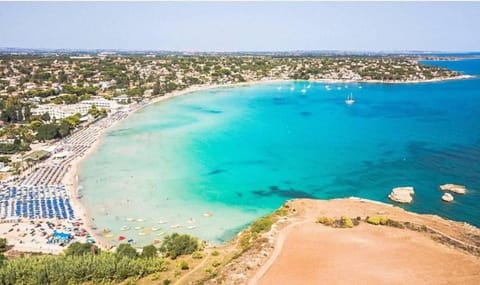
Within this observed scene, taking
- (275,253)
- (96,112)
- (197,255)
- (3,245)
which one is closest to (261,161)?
(197,255)

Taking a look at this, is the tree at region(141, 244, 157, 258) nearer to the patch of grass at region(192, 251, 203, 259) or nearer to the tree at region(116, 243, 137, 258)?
the tree at region(116, 243, 137, 258)

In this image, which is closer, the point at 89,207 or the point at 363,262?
the point at 363,262

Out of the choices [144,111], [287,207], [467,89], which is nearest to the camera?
[287,207]

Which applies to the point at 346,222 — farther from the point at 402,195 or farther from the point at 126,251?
the point at 126,251

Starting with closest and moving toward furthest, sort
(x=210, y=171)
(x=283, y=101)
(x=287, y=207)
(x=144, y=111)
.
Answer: (x=287, y=207) < (x=210, y=171) < (x=144, y=111) < (x=283, y=101)

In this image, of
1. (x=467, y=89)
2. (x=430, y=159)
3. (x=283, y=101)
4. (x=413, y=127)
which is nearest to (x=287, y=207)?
(x=430, y=159)

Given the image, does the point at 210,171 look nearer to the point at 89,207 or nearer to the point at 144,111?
the point at 89,207

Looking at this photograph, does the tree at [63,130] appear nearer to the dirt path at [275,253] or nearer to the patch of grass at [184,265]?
the patch of grass at [184,265]
